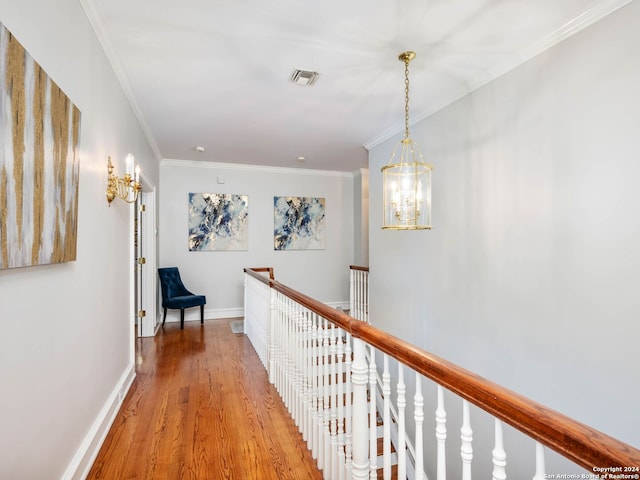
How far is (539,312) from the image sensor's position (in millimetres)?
2342

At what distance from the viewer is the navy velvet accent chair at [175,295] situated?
4855 millimetres

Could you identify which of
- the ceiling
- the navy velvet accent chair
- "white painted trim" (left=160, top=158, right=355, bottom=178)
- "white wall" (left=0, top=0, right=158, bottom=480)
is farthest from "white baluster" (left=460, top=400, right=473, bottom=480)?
"white painted trim" (left=160, top=158, right=355, bottom=178)

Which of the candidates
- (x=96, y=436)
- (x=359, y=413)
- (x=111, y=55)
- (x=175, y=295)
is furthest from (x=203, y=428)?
(x=175, y=295)

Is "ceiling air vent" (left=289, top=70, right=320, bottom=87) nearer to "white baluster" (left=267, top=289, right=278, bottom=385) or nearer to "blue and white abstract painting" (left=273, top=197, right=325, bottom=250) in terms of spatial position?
"white baluster" (left=267, top=289, right=278, bottom=385)

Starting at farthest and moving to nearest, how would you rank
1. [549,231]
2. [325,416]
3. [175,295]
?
[175,295] → [549,231] → [325,416]

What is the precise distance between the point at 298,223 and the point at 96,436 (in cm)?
454

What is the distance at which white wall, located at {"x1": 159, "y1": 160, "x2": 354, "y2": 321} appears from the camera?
5.54m

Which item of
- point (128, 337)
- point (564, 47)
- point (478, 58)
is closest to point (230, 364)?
point (128, 337)

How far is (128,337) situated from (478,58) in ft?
11.9

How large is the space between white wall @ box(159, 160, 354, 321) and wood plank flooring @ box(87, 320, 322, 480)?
209cm

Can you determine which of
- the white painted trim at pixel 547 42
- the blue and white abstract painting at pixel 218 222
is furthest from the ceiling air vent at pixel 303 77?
the blue and white abstract painting at pixel 218 222

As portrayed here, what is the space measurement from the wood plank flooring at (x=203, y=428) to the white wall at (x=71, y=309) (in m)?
0.21

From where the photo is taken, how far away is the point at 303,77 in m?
2.75

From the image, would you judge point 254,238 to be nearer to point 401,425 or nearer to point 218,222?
point 218,222
